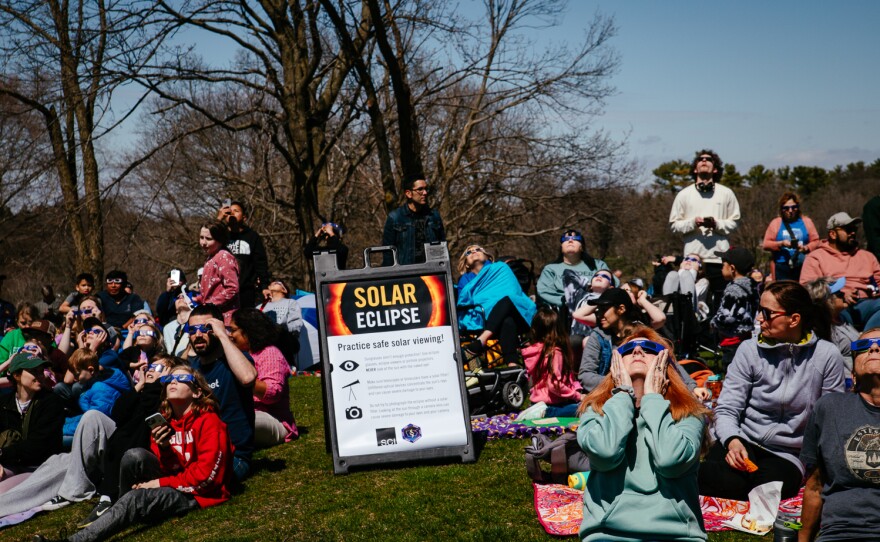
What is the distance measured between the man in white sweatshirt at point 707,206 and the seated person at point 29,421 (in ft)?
24.5

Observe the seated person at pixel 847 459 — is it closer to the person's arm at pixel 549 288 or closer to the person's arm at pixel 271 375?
the person's arm at pixel 271 375

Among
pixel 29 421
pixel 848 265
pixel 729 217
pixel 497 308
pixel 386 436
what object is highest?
pixel 729 217

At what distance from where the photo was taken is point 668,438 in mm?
4016

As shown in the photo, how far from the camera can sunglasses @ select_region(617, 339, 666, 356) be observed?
4.36 metres

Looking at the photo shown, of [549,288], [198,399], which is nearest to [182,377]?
[198,399]

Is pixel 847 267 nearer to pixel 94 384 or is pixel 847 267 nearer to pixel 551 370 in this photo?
pixel 551 370

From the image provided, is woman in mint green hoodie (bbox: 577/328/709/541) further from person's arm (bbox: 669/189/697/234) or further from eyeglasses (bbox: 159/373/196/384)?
person's arm (bbox: 669/189/697/234)

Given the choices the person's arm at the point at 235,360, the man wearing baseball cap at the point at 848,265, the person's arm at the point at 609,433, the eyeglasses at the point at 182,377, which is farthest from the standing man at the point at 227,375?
the man wearing baseball cap at the point at 848,265

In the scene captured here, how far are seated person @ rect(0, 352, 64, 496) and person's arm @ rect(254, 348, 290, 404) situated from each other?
1.79 m

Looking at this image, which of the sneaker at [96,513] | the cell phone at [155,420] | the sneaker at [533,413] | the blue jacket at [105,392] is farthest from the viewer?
the sneaker at [533,413]

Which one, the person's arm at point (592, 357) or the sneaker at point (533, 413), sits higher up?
the person's arm at point (592, 357)

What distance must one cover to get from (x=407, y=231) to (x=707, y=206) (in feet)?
14.3

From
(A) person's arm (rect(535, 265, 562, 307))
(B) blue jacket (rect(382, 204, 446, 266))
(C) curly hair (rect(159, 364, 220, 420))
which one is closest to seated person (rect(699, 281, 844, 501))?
(C) curly hair (rect(159, 364, 220, 420))

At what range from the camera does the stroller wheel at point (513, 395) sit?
32.2 feet
